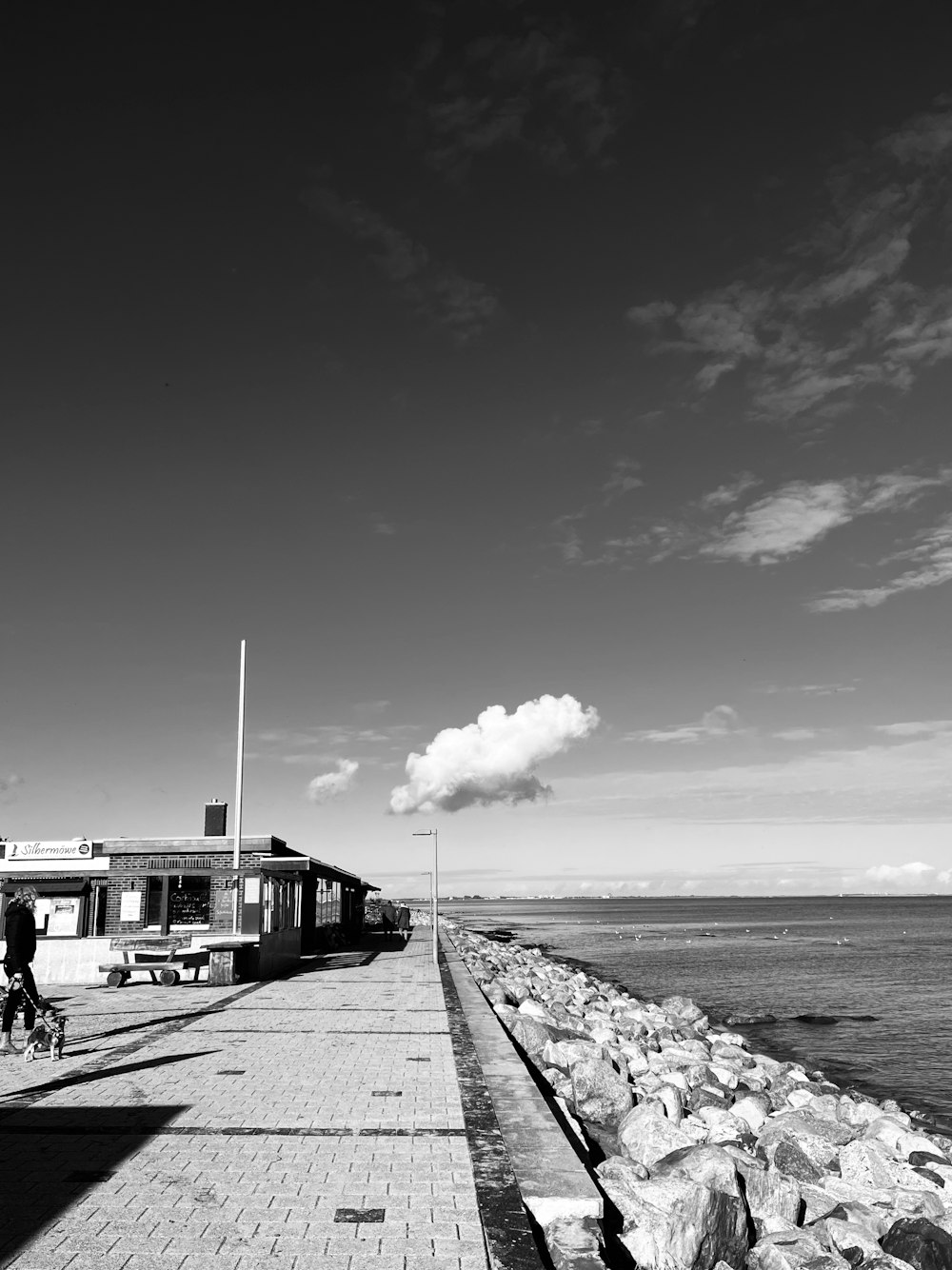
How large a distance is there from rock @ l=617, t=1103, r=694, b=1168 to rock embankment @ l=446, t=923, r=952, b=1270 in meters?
0.02

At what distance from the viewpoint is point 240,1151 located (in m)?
7.38

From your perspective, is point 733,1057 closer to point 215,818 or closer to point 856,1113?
point 856,1113

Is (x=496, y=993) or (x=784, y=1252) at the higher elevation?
(x=496, y=993)

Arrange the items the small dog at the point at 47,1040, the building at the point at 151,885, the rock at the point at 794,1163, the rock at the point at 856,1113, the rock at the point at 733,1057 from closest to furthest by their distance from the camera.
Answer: the rock at the point at 794,1163 < the small dog at the point at 47,1040 < the rock at the point at 856,1113 < the rock at the point at 733,1057 < the building at the point at 151,885

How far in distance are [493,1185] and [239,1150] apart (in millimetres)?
2123

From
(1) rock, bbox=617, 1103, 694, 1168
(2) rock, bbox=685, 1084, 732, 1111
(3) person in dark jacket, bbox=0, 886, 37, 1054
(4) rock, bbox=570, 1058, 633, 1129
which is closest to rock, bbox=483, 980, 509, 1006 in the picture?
(2) rock, bbox=685, 1084, 732, 1111

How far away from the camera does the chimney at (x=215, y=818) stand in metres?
32.6

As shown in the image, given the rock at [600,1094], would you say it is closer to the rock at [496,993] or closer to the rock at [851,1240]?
the rock at [851,1240]

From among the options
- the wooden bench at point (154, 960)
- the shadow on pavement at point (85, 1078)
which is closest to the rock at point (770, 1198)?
the shadow on pavement at point (85, 1078)

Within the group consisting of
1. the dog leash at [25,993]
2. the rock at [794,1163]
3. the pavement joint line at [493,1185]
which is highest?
the dog leash at [25,993]

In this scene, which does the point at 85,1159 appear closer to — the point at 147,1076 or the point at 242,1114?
the point at 242,1114

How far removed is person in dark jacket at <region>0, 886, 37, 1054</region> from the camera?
12.0m

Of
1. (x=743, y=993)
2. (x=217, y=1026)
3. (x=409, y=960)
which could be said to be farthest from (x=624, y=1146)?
(x=743, y=993)

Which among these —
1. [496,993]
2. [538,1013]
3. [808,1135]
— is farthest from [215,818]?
[808,1135]
